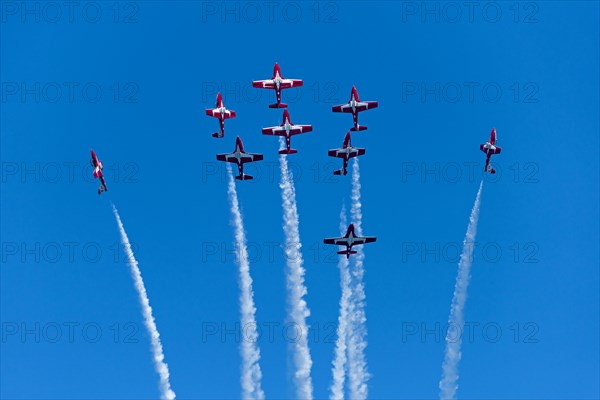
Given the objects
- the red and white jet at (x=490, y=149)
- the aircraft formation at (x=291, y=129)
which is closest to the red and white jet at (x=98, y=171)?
the aircraft formation at (x=291, y=129)

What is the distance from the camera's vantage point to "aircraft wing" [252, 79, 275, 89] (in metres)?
105

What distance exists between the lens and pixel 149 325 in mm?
102312

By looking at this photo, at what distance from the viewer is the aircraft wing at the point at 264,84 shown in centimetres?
10500

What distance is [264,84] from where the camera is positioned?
10519 centimetres

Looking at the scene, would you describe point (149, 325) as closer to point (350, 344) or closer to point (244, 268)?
point (244, 268)

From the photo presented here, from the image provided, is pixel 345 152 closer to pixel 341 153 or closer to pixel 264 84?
pixel 341 153

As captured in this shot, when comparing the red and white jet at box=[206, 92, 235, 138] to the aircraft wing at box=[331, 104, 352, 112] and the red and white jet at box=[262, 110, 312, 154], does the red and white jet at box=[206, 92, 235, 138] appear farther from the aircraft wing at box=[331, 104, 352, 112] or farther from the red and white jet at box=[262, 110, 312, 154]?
the aircraft wing at box=[331, 104, 352, 112]

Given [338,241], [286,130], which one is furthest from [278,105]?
[338,241]

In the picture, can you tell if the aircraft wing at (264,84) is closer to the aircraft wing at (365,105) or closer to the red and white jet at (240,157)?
the red and white jet at (240,157)

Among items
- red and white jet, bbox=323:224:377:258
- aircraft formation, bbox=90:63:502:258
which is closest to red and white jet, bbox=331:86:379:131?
aircraft formation, bbox=90:63:502:258

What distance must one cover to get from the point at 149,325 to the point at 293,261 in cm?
1769

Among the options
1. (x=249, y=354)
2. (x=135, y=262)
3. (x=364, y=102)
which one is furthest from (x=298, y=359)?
(x=364, y=102)

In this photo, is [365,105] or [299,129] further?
[365,105]

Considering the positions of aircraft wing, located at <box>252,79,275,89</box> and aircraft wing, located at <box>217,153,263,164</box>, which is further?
aircraft wing, located at <box>252,79,275,89</box>
